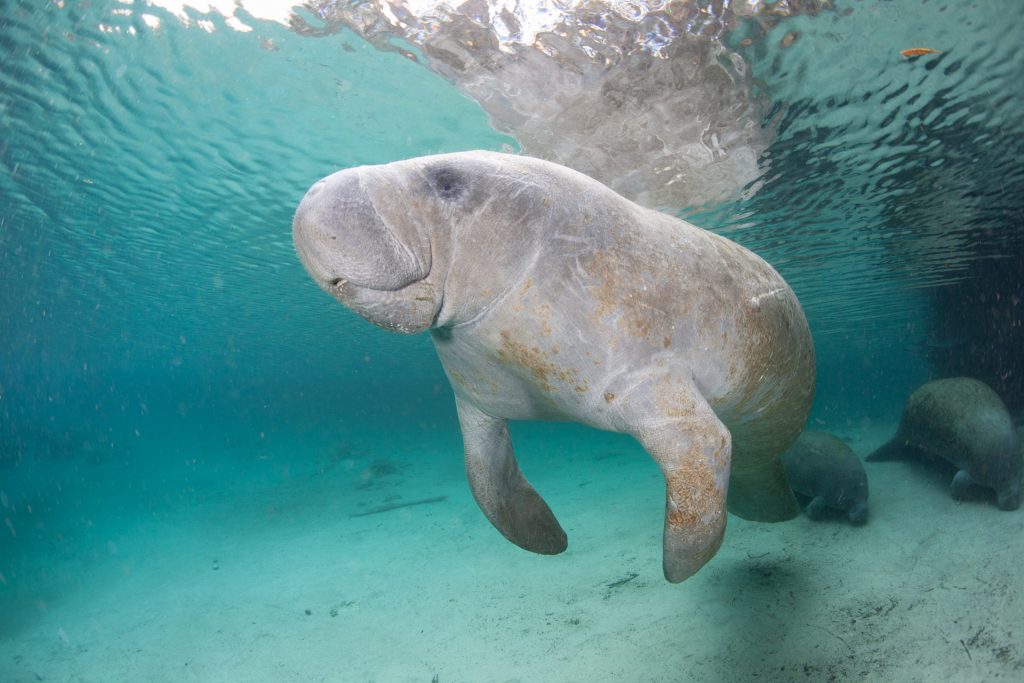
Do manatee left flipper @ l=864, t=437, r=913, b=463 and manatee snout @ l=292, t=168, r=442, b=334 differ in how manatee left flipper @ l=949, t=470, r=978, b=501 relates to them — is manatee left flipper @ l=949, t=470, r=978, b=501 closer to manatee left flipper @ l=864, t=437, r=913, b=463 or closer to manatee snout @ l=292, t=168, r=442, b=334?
manatee left flipper @ l=864, t=437, r=913, b=463

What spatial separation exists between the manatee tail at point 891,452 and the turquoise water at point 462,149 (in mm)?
538

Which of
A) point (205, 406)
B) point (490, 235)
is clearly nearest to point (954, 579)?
point (490, 235)

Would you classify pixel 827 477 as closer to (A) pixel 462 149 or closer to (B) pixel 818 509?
(B) pixel 818 509

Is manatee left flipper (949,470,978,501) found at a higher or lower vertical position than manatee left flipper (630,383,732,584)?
lower

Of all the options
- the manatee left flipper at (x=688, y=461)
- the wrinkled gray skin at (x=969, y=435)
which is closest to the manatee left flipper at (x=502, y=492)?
the manatee left flipper at (x=688, y=461)

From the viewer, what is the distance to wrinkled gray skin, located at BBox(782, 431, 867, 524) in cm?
597

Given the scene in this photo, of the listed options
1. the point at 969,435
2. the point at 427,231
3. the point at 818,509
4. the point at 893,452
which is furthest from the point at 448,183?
the point at 893,452

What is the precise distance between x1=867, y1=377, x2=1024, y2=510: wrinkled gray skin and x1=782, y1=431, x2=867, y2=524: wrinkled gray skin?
112 cm

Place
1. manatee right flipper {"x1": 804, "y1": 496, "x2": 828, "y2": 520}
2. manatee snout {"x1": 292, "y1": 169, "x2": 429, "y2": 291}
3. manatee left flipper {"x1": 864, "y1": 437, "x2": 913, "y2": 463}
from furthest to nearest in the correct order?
manatee left flipper {"x1": 864, "y1": 437, "x2": 913, "y2": 463} < manatee right flipper {"x1": 804, "y1": 496, "x2": 828, "y2": 520} < manatee snout {"x1": 292, "y1": 169, "x2": 429, "y2": 291}

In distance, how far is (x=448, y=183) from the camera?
202 centimetres

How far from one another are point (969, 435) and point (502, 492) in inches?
241

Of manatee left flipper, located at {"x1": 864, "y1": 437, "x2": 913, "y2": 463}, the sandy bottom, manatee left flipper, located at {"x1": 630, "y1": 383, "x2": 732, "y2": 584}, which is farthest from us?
manatee left flipper, located at {"x1": 864, "y1": 437, "x2": 913, "y2": 463}

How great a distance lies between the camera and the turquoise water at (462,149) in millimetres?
4277

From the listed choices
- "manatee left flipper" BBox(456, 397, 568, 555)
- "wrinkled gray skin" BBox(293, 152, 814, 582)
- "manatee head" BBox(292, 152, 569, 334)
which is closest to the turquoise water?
"manatee left flipper" BBox(456, 397, 568, 555)
